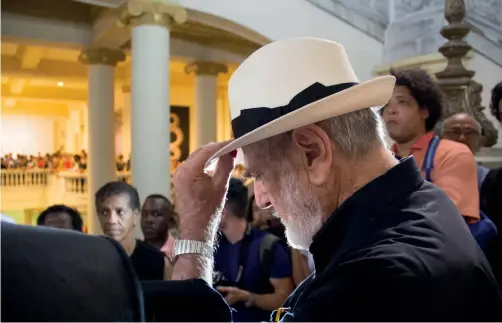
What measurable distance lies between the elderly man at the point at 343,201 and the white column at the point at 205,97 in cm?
954

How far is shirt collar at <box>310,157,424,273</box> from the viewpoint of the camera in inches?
40.9

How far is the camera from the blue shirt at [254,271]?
280 cm

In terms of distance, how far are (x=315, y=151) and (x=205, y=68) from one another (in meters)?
9.83

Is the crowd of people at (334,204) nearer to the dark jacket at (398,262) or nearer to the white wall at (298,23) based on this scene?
the dark jacket at (398,262)

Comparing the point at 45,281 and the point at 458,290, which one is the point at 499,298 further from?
the point at 45,281

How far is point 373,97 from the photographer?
1.13 metres

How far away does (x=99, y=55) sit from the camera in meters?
9.45

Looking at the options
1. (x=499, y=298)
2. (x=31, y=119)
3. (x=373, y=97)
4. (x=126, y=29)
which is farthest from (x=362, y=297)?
(x=31, y=119)

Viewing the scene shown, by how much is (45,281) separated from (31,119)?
84.5ft

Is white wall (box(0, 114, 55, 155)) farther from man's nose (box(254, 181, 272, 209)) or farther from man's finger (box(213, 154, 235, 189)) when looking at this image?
man's nose (box(254, 181, 272, 209))

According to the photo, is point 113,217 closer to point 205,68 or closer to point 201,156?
point 201,156

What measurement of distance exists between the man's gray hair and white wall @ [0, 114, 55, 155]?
961 inches

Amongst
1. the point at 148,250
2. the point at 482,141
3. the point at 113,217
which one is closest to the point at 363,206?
the point at 148,250

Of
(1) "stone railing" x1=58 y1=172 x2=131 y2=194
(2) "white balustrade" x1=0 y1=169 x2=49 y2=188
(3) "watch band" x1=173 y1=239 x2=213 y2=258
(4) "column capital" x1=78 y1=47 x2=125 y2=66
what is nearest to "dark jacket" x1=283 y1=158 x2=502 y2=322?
(3) "watch band" x1=173 y1=239 x2=213 y2=258
